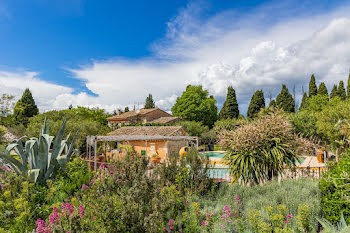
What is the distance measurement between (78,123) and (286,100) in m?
39.7

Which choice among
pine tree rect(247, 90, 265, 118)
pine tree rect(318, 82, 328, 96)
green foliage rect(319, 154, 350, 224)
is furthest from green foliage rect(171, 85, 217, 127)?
green foliage rect(319, 154, 350, 224)

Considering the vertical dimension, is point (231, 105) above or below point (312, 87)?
below

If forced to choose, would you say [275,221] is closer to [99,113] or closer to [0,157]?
[0,157]

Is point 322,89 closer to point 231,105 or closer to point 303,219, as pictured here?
point 231,105

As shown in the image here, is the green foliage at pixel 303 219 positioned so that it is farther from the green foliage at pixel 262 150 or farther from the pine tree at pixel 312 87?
the pine tree at pixel 312 87

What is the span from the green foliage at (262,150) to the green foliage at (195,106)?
37864 millimetres

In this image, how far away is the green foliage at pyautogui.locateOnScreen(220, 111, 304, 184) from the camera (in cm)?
698

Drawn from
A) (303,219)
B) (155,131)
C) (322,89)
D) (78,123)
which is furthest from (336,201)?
(322,89)

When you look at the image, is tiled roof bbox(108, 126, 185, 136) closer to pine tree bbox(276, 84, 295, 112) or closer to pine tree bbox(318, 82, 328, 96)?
pine tree bbox(276, 84, 295, 112)

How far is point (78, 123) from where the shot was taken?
25656 millimetres

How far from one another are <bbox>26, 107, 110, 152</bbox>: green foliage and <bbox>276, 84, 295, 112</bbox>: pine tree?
34.9 metres

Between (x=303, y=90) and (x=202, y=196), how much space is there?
59.7 metres

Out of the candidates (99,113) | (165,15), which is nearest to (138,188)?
(165,15)

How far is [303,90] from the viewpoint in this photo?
55.8 metres
